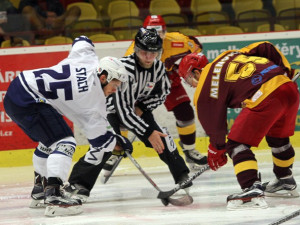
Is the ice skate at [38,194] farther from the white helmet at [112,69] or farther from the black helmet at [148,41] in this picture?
the black helmet at [148,41]

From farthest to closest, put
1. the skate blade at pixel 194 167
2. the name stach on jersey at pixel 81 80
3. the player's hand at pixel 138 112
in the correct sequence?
the skate blade at pixel 194 167
the player's hand at pixel 138 112
the name stach on jersey at pixel 81 80

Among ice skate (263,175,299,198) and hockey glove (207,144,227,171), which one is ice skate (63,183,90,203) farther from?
ice skate (263,175,299,198)

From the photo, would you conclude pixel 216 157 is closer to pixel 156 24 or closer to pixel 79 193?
pixel 79 193

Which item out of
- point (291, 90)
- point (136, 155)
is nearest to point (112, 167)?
point (136, 155)

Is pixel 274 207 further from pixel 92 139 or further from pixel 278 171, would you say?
pixel 92 139

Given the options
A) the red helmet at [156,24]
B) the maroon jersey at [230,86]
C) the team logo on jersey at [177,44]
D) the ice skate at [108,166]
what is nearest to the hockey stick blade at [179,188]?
the maroon jersey at [230,86]

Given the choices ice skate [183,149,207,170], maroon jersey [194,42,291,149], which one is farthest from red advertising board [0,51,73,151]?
maroon jersey [194,42,291,149]

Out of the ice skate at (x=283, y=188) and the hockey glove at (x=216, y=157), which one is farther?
the ice skate at (x=283, y=188)

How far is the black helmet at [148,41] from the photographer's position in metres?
4.26

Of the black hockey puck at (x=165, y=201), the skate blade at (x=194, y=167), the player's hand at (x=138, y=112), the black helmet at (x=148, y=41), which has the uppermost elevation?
the black helmet at (x=148, y=41)

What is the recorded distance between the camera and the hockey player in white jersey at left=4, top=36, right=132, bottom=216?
3.86m

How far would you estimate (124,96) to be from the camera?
14.0 ft

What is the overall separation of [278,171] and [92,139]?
1056 millimetres

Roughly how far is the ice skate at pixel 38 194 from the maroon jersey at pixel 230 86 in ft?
3.43
